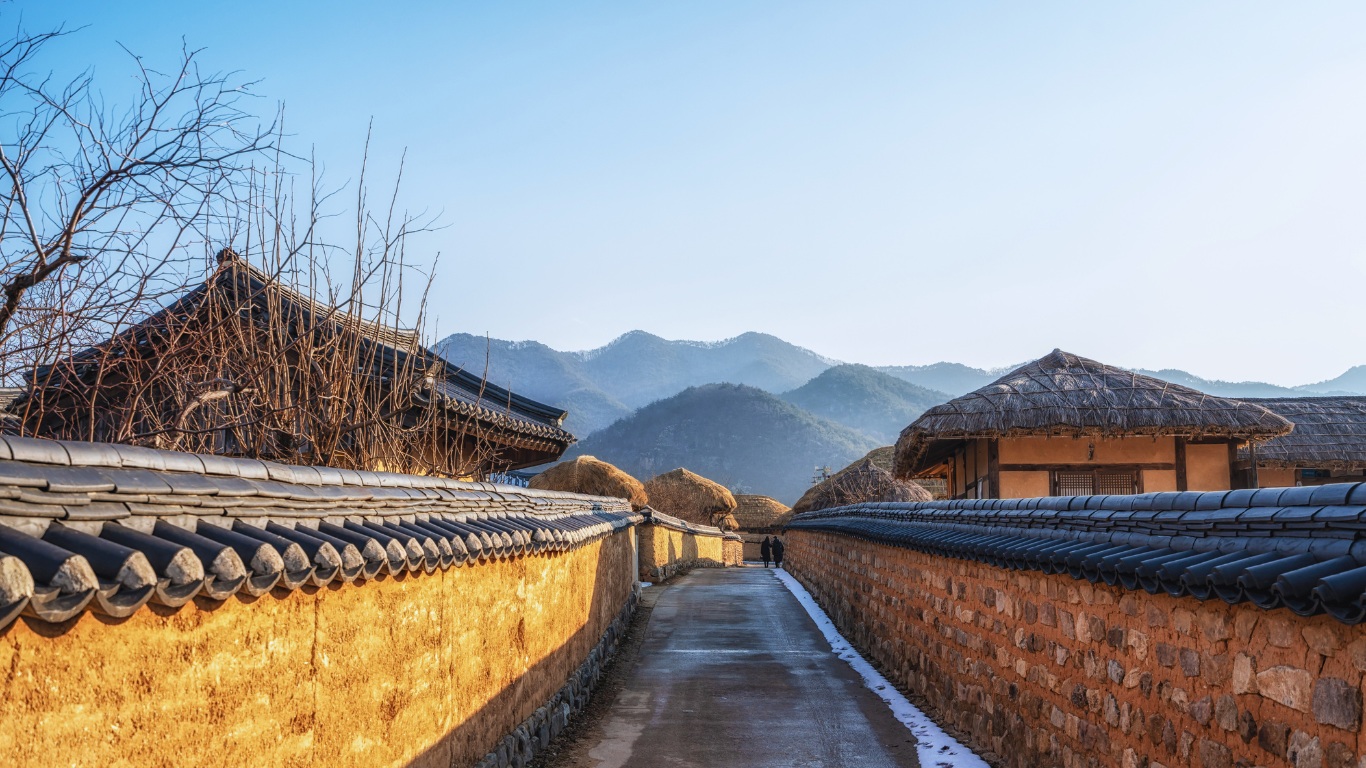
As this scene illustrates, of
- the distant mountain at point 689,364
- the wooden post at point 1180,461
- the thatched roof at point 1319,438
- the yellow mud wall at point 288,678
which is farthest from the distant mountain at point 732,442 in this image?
the yellow mud wall at point 288,678

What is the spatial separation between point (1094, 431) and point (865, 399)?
108 metres

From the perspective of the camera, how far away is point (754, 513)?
48.7 m

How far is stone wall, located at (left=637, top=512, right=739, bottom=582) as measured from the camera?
24406 mm

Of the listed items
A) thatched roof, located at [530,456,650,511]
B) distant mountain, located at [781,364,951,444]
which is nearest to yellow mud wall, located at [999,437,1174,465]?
thatched roof, located at [530,456,650,511]

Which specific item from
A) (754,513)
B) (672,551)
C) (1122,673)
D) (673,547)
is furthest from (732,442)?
(1122,673)

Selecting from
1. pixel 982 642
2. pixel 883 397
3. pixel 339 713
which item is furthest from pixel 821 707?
pixel 883 397

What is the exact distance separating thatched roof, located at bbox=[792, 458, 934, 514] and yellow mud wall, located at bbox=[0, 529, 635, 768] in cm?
2263

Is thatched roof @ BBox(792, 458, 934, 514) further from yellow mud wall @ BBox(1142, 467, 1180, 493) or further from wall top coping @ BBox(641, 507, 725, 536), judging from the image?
yellow mud wall @ BBox(1142, 467, 1180, 493)

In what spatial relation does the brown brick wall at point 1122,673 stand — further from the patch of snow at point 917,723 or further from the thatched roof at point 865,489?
the thatched roof at point 865,489

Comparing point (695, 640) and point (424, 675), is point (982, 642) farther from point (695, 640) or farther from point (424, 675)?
point (695, 640)

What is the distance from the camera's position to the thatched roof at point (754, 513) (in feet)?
159

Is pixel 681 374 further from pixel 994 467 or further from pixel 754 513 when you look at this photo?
pixel 994 467

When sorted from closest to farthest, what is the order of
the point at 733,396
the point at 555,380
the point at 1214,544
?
1. the point at 1214,544
2. the point at 733,396
3. the point at 555,380

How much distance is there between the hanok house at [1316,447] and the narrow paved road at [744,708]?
1075 centimetres
